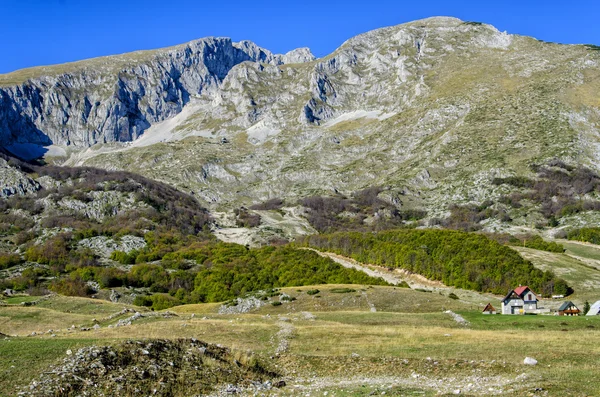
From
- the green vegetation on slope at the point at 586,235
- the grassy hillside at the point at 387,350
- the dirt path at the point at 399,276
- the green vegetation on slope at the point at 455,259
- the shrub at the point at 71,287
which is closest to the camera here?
the grassy hillside at the point at 387,350

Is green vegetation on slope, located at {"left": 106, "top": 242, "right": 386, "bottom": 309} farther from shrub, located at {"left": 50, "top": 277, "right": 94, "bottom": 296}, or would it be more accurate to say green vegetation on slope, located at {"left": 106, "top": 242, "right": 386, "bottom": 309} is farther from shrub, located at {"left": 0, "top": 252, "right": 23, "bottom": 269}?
shrub, located at {"left": 0, "top": 252, "right": 23, "bottom": 269}

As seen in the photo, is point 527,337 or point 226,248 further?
point 226,248

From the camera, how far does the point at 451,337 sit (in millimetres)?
39438

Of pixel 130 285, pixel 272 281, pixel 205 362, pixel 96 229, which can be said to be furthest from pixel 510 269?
pixel 96 229

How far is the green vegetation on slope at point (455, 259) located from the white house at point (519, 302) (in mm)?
27688

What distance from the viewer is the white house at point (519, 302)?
75438mm

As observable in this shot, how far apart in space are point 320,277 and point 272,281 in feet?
36.8

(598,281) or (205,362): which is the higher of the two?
(205,362)

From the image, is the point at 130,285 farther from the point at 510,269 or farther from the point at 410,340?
the point at 410,340

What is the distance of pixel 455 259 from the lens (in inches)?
4774

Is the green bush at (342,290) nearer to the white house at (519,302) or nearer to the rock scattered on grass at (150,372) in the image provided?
the white house at (519,302)

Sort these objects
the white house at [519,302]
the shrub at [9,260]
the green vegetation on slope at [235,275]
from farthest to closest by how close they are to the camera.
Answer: the shrub at [9,260] → the green vegetation on slope at [235,275] → the white house at [519,302]

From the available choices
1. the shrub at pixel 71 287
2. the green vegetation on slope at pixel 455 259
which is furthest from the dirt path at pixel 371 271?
the shrub at pixel 71 287

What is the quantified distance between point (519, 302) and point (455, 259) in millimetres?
45083
